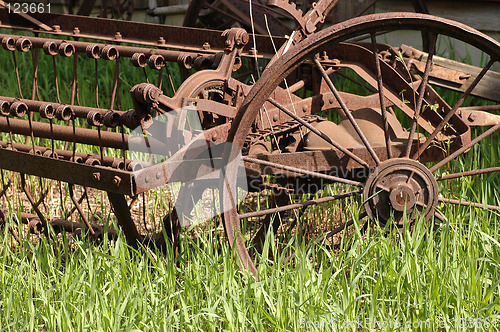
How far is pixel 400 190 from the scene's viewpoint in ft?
8.46

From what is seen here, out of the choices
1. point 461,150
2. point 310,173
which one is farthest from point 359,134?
point 461,150

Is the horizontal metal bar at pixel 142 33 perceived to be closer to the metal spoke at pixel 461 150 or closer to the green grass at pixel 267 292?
the metal spoke at pixel 461 150

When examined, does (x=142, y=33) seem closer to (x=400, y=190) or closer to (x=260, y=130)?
(x=260, y=130)

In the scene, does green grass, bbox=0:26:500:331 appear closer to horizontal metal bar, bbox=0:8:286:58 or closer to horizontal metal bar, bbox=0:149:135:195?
horizontal metal bar, bbox=0:149:135:195

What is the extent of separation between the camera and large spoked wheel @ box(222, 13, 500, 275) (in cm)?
249

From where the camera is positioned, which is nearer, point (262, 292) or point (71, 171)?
point (262, 292)

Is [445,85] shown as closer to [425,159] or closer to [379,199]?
[425,159]

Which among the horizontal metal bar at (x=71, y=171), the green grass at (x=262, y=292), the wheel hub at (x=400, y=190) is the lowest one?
the green grass at (x=262, y=292)

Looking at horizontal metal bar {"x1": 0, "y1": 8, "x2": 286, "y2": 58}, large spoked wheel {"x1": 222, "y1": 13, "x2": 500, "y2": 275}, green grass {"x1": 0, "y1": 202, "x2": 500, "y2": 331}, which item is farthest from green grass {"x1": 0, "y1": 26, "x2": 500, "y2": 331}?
horizontal metal bar {"x1": 0, "y1": 8, "x2": 286, "y2": 58}

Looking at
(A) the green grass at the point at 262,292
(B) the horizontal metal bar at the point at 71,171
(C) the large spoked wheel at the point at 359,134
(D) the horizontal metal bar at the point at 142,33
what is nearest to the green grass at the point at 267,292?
(A) the green grass at the point at 262,292

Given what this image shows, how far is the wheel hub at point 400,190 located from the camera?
259cm

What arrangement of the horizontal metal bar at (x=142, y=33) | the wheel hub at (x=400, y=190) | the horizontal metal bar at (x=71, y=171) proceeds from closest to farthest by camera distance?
the horizontal metal bar at (x=71, y=171)
the wheel hub at (x=400, y=190)
the horizontal metal bar at (x=142, y=33)

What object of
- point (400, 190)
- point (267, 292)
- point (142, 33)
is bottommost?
point (267, 292)

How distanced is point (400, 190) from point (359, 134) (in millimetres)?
271
